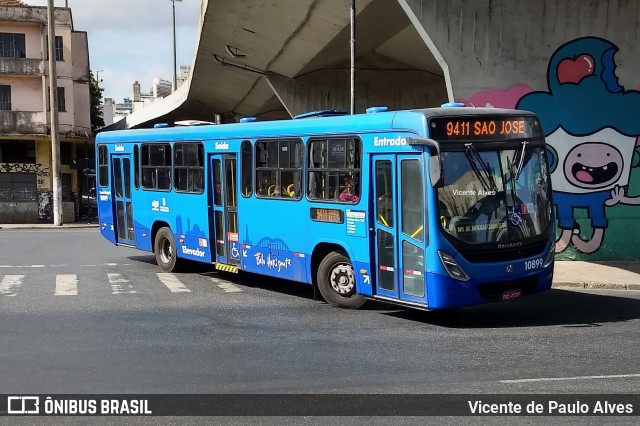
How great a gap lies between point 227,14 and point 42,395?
2270 cm

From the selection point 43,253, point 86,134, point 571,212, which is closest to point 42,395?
point 571,212

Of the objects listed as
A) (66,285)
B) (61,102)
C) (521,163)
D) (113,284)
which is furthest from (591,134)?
(61,102)

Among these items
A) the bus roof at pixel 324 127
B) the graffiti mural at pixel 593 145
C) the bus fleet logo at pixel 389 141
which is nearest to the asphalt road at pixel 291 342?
the bus fleet logo at pixel 389 141

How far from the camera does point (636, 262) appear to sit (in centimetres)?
1731

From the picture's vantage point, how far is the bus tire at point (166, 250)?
671 inches

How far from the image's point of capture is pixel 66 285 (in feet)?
50.1

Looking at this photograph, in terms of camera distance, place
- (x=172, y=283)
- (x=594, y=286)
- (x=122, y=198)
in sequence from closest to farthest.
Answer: (x=594, y=286) < (x=172, y=283) < (x=122, y=198)

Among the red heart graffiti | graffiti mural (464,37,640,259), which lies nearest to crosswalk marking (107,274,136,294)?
graffiti mural (464,37,640,259)

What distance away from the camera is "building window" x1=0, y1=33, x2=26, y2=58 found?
3966 cm

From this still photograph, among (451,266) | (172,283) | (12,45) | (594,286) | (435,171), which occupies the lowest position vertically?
(594,286)

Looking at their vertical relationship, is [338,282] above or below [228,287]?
above

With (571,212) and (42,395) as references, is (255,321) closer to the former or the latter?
(42,395)

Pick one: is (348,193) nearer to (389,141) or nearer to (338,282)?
(389,141)

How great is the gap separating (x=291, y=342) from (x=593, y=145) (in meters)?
10.7
